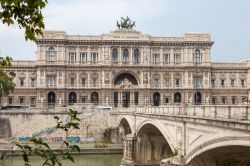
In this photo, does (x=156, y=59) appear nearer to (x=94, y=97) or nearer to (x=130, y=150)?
(x=94, y=97)

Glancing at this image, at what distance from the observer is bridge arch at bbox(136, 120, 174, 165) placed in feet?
149

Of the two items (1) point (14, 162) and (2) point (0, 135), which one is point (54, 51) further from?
Result: (1) point (14, 162)

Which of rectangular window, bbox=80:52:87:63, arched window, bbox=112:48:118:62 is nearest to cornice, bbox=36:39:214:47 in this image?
arched window, bbox=112:48:118:62

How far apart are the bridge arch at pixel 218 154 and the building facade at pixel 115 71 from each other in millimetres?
67427

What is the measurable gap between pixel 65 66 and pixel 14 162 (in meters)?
41.3

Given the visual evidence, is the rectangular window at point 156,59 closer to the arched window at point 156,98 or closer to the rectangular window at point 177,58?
the rectangular window at point 177,58

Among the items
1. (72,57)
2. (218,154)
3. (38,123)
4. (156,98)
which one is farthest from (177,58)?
(218,154)

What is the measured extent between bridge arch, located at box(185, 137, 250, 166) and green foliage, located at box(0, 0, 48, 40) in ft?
42.2

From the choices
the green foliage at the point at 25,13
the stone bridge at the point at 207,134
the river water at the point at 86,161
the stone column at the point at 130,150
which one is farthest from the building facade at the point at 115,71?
the green foliage at the point at 25,13

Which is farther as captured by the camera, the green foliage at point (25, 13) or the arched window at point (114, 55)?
the arched window at point (114, 55)

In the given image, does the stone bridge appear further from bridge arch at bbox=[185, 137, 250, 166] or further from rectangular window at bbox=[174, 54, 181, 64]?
rectangular window at bbox=[174, 54, 181, 64]

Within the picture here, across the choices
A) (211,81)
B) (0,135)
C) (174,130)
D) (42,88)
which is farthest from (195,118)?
(211,81)

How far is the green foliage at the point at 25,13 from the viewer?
20.3 ft

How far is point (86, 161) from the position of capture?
174ft
